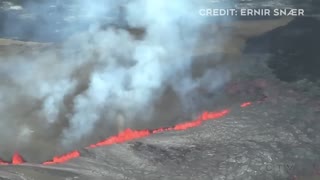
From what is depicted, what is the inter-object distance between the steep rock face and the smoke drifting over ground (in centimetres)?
196

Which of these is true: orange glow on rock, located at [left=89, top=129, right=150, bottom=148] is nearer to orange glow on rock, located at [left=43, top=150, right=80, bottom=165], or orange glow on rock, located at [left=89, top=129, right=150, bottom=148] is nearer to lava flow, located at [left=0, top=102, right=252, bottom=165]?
lava flow, located at [left=0, top=102, right=252, bottom=165]

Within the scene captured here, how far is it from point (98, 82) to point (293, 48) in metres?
6.86

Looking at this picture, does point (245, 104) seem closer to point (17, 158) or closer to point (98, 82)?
point (98, 82)

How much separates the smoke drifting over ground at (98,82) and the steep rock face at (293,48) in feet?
6.43

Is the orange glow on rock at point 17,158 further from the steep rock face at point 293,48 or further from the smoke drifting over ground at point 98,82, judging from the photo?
the steep rock face at point 293,48

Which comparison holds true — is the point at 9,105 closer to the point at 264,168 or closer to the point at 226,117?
the point at 226,117

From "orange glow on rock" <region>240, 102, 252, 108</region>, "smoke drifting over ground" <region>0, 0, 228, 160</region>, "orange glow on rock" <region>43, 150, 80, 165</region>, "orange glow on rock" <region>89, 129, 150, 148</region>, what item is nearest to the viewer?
"orange glow on rock" <region>43, 150, 80, 165</region>

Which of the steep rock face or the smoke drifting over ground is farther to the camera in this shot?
the steep rock face

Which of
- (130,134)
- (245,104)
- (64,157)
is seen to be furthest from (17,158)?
(245,104)

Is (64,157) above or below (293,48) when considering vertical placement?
below

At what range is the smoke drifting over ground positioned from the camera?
444 inches

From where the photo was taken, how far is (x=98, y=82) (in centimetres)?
1288

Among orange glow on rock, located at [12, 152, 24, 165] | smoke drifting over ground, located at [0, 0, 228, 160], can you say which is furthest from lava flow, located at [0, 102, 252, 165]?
smoke drifting over ground, located at [0, 0, 228, 160]

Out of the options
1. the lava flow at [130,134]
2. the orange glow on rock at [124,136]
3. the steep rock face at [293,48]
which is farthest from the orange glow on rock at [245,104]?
the orange glow on rock at [124,136]
